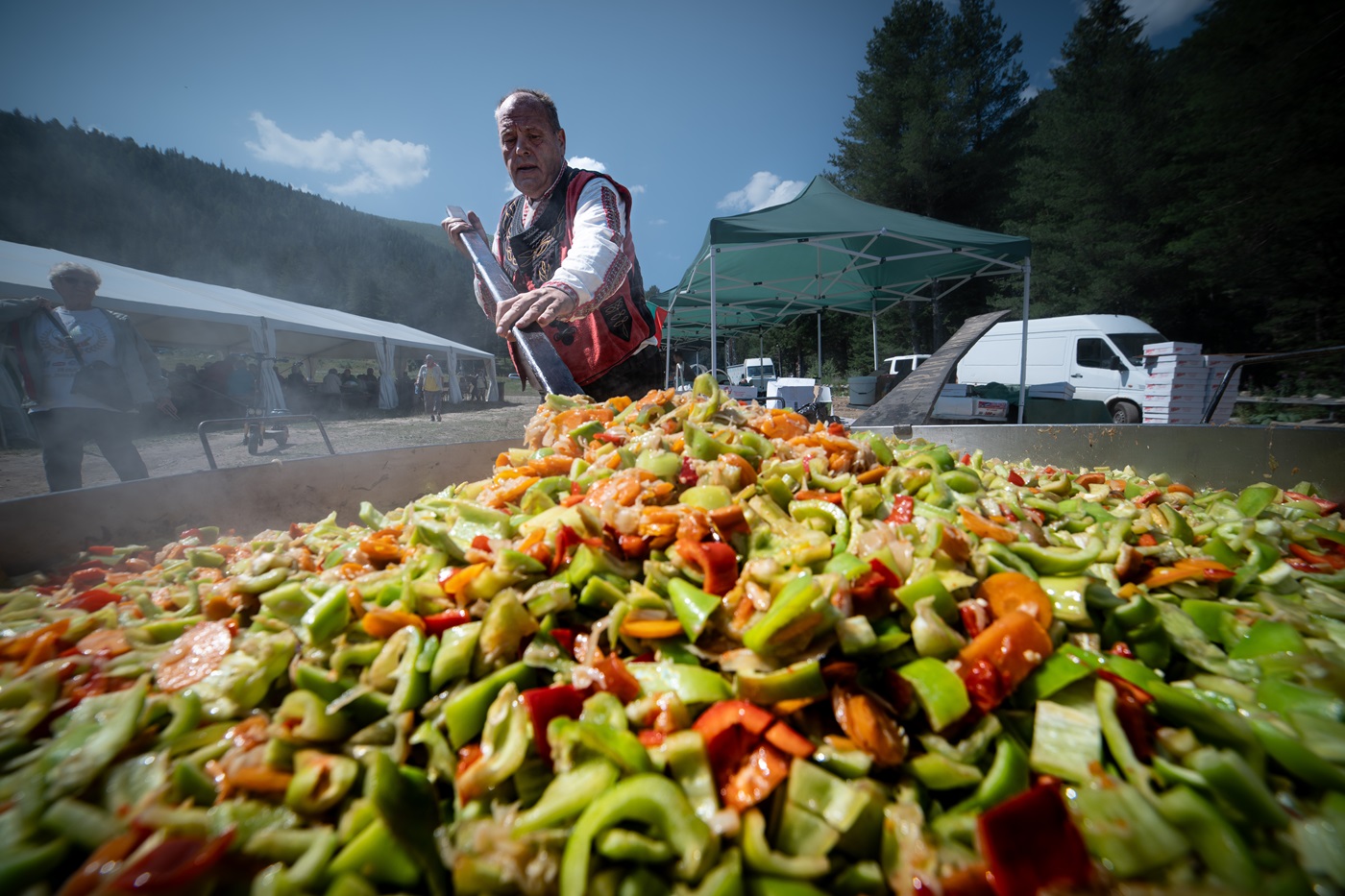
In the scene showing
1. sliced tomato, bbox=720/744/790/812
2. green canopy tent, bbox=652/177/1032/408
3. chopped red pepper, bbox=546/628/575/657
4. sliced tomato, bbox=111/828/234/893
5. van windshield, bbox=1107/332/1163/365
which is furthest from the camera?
van windshield, bbox=1107/332/1163/365

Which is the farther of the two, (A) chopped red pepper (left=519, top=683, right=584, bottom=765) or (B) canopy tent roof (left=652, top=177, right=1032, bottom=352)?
(B) canopy tent roof (left=652, top=177, right=1032, bottom=352)

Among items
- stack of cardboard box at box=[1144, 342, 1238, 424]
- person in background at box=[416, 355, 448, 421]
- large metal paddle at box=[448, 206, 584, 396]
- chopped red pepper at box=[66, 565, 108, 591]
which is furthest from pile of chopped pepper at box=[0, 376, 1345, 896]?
person in background at box=[416, 355, 448, 421]

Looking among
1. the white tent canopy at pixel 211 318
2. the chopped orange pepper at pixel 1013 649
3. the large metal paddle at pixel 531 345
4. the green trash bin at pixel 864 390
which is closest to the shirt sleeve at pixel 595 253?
the large metal paddle at pixel 531 345

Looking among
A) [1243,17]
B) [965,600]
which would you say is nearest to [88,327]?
[965,600]

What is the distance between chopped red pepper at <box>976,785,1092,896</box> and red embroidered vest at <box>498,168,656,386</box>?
8.53ft

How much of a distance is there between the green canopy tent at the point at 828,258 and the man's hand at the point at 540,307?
4762 millimetres

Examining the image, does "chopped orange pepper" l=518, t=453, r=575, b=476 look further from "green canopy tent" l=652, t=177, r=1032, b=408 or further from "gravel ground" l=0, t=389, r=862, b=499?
"green canopy tent" l=652, t=177, r=1032, b=408

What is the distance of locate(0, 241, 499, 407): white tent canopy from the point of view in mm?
11703

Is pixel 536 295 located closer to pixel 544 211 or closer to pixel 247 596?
pixel 544 211

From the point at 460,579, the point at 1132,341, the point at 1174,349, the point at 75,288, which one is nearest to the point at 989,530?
the point at 460,579

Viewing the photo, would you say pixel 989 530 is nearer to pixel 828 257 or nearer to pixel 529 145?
pixel 529 145

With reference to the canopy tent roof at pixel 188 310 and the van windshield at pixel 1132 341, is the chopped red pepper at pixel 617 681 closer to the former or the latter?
the van windshield at pixel 1132 341

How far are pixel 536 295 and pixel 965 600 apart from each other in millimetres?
2014

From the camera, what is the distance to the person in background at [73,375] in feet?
13.1
